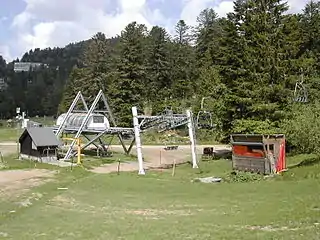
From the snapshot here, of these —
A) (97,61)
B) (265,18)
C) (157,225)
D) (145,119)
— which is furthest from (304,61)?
(97,61)

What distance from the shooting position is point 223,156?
54281mm

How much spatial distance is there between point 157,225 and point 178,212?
3.82 m

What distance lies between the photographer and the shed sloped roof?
159ft

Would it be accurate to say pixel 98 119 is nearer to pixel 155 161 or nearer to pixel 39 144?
pixel 155 161

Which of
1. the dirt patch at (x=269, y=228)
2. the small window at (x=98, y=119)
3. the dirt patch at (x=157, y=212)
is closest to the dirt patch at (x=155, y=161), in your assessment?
the small window at (x=98, y=119)

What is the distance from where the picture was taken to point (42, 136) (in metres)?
49.8

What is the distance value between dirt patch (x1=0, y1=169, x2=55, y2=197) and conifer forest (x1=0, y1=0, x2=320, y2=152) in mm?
18000

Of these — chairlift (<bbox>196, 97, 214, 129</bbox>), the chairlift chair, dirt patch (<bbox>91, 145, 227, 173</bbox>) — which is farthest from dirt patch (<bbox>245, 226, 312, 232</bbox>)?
the chairlift chair

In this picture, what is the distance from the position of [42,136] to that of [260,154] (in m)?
23.0

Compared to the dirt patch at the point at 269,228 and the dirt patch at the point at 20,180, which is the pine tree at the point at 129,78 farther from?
the dirt patch at the point at 269,228

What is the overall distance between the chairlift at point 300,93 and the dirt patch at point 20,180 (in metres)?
25.0

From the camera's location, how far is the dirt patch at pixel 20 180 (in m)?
27.2

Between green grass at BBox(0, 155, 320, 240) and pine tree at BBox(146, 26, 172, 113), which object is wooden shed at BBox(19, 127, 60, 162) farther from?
pine tree at BBox(146, 26, 172, 113)

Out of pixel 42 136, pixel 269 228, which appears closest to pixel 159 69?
pixel 42 136
